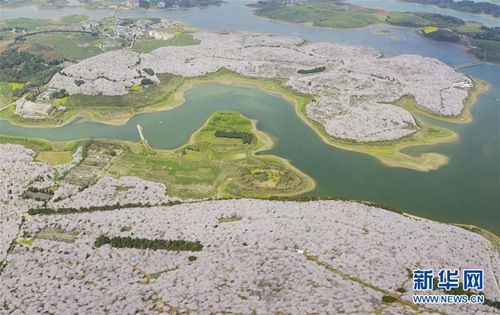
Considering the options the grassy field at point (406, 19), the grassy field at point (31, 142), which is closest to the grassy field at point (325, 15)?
the grassy field at point (406, 19)

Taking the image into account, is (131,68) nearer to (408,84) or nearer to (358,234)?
(408,84)

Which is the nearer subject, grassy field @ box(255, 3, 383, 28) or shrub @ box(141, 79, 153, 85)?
shrub @ box(141, 79, 153, 85)

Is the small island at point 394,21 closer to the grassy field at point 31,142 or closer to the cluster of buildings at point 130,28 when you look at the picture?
the cluster of buildings at point 130,28

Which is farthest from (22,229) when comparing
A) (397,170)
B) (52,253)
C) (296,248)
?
(397,170)

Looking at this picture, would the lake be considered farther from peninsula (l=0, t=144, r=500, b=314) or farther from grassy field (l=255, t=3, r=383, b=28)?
grassy field (l=255, t=3, r=383, b=28)

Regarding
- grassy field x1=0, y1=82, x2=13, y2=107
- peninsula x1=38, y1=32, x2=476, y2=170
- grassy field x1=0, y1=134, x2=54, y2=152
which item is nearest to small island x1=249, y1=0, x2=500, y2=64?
peninsula x1=38, y1=32, x2=476, y2=170

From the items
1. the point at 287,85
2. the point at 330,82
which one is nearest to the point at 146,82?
the point at 287,85
